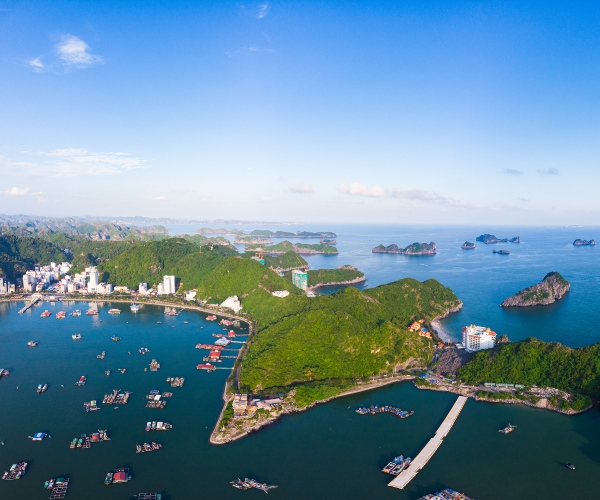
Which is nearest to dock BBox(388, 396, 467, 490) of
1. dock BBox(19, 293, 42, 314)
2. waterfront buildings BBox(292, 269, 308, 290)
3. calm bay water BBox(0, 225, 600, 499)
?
calm bay water BBox(0, 225, 600, 499)

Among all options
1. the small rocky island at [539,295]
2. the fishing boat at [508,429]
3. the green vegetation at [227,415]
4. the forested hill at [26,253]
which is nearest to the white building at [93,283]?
the forested hill at [26,253]

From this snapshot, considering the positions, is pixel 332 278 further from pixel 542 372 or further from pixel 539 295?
pixel 542 372

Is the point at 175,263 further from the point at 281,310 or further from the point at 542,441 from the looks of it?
the point at 542,441

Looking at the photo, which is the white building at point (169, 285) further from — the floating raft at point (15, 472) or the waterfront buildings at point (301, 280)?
the floating raft at point (15, 472)

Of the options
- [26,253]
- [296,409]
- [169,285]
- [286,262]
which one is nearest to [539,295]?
[296,409]

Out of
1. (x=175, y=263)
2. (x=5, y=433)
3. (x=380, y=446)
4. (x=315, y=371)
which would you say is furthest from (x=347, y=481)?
(x=175, y=263)

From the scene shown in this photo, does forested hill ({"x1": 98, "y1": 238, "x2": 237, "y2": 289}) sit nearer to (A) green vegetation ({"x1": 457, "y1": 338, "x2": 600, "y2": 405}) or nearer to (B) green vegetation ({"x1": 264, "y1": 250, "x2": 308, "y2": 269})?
(B) green vegetation ({"x1": 264, "y1": 250, "x2": 308, "y2": 269})
